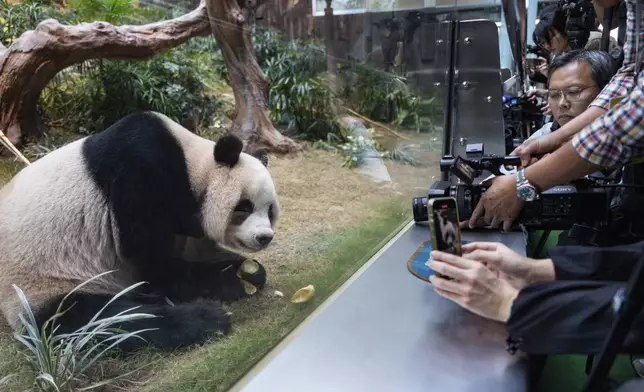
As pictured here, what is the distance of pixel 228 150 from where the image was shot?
108 centimetres

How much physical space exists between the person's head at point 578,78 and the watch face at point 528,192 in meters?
1.02

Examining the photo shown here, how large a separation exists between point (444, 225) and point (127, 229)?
61 cm

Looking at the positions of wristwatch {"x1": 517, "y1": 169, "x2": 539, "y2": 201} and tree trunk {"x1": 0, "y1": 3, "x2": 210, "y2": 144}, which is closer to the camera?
tree trunk {"x1": 0, "y1": 3, "x2": 210, "y2": 144}

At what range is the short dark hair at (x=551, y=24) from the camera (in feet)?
10.3

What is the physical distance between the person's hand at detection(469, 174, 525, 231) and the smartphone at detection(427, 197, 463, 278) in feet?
0.77

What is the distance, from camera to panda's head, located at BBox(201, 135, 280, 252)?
1.06m

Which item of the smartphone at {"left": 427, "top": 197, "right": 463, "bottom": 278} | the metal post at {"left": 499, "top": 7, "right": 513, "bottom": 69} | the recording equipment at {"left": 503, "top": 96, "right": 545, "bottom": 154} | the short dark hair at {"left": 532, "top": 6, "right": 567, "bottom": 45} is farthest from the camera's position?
the metal post at {"left": 499, "top": 7, "right": 513, "bottom": 69}

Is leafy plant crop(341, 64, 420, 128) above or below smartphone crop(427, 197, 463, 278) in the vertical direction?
above

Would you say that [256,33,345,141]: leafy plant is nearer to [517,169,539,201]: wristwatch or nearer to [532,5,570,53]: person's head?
[517,169,539,201]: wristwatch

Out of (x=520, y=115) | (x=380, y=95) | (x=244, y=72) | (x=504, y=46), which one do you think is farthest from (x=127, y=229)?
(x=504, y=46)

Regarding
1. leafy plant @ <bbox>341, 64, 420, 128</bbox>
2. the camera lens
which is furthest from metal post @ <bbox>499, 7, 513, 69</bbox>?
the camera lens

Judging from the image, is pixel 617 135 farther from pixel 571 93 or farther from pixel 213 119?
pixel 571 93

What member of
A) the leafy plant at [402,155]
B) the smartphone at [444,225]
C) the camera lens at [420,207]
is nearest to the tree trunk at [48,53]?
the smartphone at [444,225]

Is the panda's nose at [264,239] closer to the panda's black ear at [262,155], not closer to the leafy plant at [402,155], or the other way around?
the panda's black ear at [262,155]
